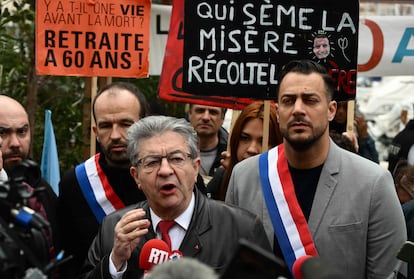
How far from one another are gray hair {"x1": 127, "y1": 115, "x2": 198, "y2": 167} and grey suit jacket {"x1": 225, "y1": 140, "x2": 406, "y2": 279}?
76cm

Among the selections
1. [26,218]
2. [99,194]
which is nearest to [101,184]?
[99,194]

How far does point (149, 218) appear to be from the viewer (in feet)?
15.5

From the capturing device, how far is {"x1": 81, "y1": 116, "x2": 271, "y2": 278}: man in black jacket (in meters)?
4.59

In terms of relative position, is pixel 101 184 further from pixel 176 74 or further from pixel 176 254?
pixel 176 74

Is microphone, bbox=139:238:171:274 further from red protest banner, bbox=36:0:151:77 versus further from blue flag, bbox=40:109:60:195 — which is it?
blue flag, bbox=40:109:60:195

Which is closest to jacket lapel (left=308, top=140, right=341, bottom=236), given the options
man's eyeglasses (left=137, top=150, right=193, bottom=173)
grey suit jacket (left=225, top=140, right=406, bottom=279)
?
grey suit jacket (left=225, top=140, right=406, bottom=279)

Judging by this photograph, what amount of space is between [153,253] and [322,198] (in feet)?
3.60

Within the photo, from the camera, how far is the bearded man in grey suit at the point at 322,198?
5031 mm

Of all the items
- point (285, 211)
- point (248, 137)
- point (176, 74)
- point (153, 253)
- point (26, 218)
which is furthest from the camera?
point (176, 74)

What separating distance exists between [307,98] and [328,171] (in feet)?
1.30

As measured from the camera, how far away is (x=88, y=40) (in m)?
7.84

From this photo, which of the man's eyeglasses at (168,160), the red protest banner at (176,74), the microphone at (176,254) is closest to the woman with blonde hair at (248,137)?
the red protest banner at (176,74)

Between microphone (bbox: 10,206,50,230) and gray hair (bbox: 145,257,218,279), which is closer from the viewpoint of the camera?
gray hair (bbox: 145,257,218,279)

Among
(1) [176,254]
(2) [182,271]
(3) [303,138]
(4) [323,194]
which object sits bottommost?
(1) [176,254]
